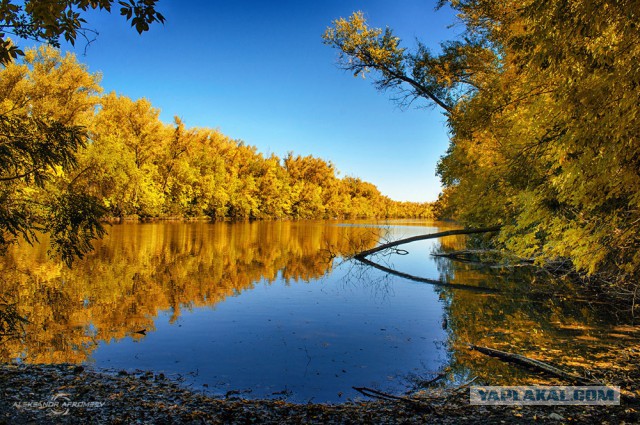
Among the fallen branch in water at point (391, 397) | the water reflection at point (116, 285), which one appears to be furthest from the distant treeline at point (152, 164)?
the fallen branch in water at point (391, 397)

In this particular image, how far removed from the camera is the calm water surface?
305 inches

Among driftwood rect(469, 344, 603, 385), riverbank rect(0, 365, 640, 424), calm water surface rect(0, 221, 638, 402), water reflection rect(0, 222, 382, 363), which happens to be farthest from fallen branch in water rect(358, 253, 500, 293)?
riverbank rect(0, 365, 640, 424)

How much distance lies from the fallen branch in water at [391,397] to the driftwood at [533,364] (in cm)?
275

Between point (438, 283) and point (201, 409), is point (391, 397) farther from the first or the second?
point (438, 283)

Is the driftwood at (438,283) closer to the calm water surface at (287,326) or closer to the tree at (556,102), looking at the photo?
the calm water surface at (287,326)

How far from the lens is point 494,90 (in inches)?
532

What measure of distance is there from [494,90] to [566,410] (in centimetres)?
1066

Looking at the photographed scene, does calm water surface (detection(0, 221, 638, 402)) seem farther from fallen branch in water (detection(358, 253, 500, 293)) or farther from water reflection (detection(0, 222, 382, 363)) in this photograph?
fallen branch in water (detection(358, 253, 500, 293))

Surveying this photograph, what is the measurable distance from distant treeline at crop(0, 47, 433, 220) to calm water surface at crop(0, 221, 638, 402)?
3.82 metres

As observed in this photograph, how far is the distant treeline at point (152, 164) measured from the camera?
36.0 metres

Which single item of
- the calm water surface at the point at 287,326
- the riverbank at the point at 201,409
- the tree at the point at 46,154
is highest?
the tree at the point at 46,154

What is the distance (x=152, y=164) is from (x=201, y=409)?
2436 inches

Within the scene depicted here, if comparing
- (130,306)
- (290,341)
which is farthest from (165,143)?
(290,341)

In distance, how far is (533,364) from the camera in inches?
301
